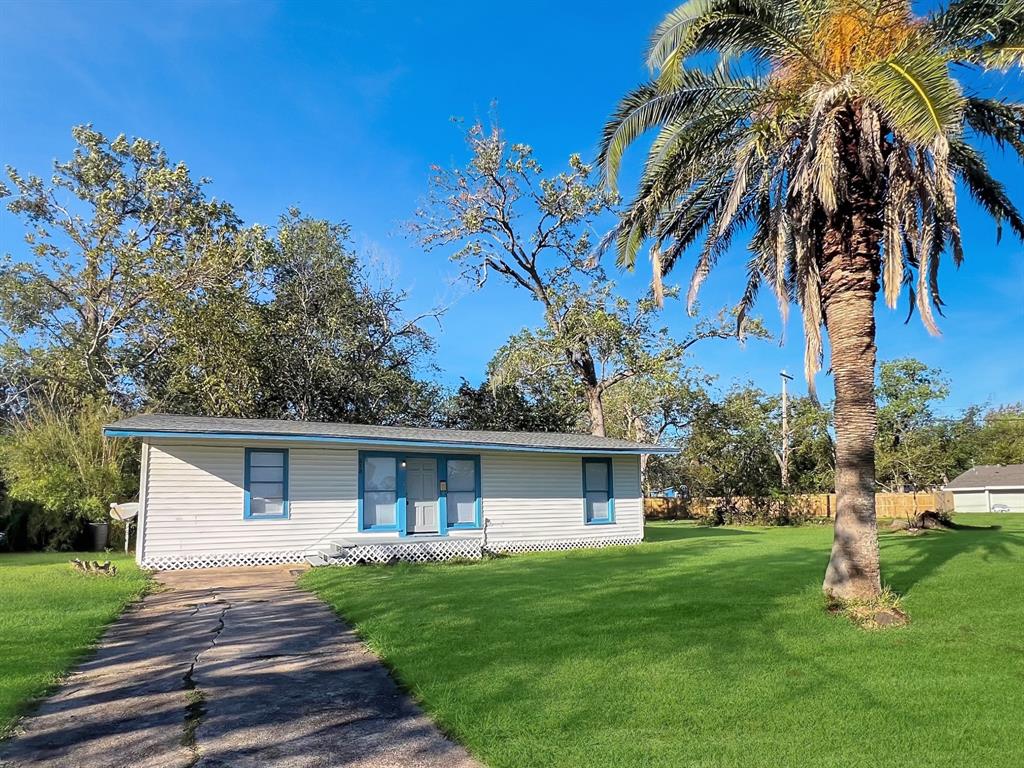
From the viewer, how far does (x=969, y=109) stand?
9.13 meters

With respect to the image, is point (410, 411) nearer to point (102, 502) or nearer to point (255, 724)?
point (102, 502)

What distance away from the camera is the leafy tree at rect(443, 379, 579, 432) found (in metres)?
30.9

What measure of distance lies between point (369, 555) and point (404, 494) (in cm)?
192

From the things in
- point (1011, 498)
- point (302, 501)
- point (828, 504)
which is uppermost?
point (302, 501)

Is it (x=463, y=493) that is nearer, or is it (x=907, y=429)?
(x=463, y=493)

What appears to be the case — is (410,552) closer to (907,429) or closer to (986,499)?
(907,429)

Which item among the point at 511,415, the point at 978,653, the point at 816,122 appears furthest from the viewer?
the point at 511,415

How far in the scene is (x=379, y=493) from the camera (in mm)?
16266

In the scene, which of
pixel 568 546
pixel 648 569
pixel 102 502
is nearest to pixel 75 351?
pixel 102 502

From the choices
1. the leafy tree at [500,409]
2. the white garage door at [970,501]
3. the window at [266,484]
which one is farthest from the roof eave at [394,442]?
the white garage door at [970,501]

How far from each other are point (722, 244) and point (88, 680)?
9.43 m

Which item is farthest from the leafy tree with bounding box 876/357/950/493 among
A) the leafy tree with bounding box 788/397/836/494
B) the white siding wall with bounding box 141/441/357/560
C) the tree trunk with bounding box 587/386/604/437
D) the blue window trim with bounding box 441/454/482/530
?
the white siding wall with bounding box 141/441/357/560

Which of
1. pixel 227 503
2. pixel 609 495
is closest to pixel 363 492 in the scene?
pixel 227 503

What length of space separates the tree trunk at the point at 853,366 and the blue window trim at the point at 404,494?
9.72 meters
